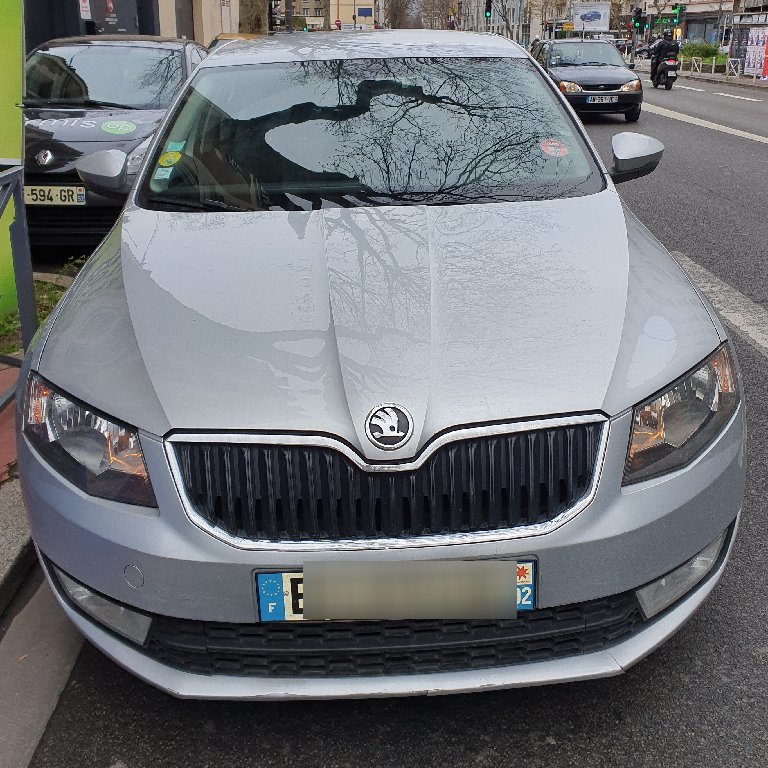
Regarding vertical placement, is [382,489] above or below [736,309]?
above

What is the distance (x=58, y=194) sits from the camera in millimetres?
6605

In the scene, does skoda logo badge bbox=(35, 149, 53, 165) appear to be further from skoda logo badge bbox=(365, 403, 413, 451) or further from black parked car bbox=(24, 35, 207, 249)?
skoda logo badge bbox=(365, 403, 413, 451)

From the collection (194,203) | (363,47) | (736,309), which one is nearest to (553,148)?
(363,47)

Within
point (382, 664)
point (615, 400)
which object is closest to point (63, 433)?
point (382, 664)

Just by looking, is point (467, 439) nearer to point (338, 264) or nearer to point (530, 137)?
point (338, 264)

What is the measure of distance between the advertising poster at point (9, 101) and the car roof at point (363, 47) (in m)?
0.82

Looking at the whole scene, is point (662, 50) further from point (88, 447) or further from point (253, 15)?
point (88, 447)

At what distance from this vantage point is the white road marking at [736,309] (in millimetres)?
5172

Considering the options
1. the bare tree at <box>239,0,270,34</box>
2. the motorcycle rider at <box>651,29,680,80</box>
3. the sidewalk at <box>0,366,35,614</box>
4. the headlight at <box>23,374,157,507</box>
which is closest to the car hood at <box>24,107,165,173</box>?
the sidewalk at <box>0,366,35,614</box>

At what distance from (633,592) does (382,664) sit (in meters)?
0.57

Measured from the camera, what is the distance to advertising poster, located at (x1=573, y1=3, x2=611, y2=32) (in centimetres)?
Answer: 7912

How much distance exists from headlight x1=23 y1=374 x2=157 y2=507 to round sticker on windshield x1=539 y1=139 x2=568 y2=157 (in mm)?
1886

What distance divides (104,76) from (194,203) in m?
5.17

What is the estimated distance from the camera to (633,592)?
2221 mm
